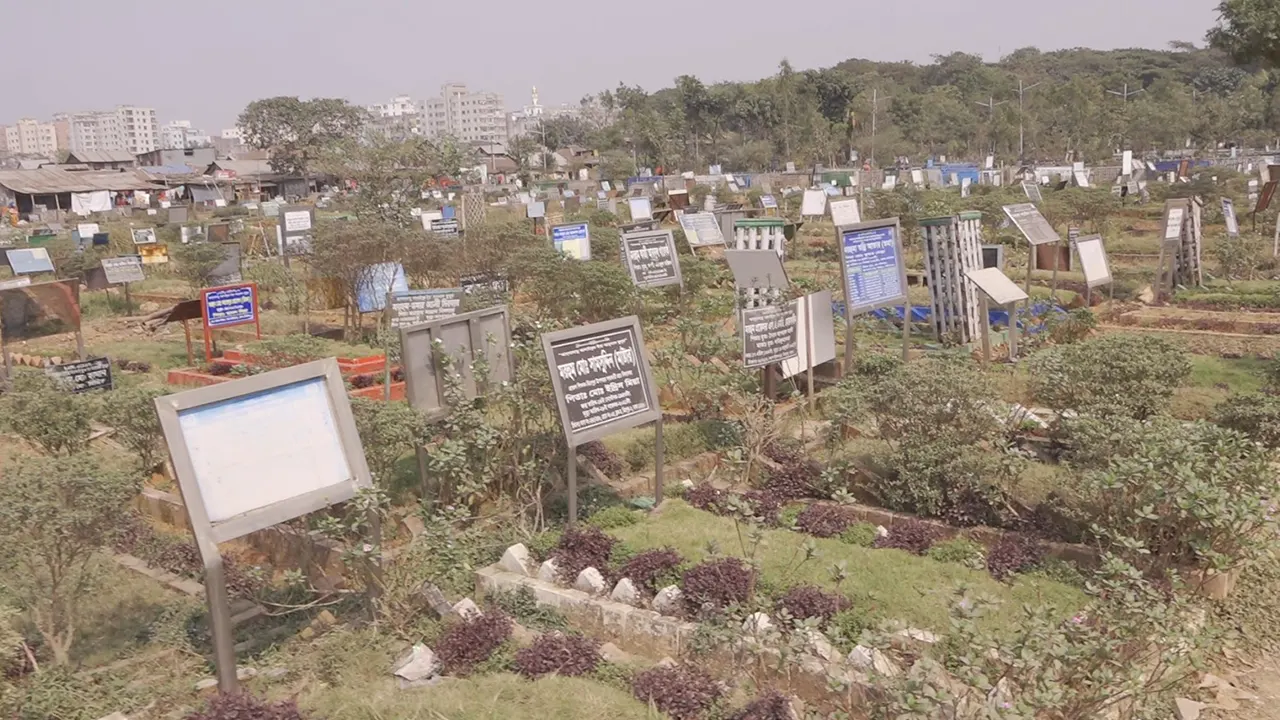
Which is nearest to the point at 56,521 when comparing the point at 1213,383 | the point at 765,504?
the point at 765,504

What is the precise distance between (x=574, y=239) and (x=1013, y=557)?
39.2 ft

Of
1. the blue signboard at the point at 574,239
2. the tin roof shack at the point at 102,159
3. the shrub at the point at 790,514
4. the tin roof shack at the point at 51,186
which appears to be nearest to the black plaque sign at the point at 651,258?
the blue signboard at the point at 574,239

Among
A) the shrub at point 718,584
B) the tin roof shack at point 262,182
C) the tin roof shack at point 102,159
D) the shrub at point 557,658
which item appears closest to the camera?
the shrub at point 557,658

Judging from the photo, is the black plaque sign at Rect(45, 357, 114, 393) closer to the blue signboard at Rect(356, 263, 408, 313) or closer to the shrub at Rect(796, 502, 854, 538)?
the blue signboard at Rect(356, 263, 408, 313)

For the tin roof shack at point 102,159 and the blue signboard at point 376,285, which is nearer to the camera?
the blue signboard at point 376,285

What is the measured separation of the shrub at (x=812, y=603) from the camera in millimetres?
5129

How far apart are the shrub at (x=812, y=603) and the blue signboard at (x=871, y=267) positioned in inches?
178

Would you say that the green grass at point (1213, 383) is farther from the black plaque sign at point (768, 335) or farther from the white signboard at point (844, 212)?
the white signboard at point (844, 212)

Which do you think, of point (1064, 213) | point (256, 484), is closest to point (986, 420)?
point (256, 484)

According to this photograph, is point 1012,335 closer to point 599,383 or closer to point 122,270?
point 599,383

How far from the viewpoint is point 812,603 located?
16.9 ft

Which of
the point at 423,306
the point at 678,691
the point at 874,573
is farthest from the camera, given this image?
the point at 423,306

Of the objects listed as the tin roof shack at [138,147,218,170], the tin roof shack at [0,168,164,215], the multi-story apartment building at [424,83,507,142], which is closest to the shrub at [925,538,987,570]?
the tin roof shack at [0,168,164,215]

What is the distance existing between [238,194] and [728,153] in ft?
97.3
